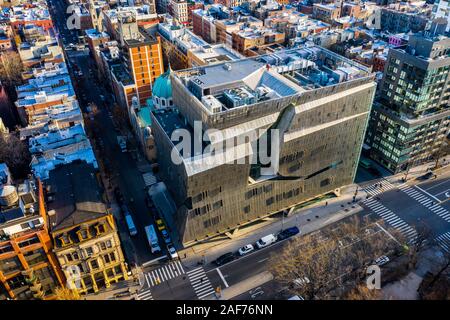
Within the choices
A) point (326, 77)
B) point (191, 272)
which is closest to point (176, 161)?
point (191, 272)

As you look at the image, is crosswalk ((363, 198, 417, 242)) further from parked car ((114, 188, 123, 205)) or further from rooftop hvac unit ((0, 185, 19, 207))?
rooftop hvac unit ((0, 185, 19, 207))

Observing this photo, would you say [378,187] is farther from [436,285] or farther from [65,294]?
[65,294]

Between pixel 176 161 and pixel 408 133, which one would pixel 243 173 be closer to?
pixel 176 161

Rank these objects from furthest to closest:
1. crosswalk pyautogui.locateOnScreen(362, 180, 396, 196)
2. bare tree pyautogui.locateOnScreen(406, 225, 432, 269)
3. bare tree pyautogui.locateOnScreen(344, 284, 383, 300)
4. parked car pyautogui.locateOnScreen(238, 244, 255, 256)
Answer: crosswalk pyautogui.locateOnScreen(362, 180, 396, 196)
parked car pyautogui.locateOnScreen(238, 244, 255, 256)
bare tree pyautogui.locateOnScreen(406, 225, 432, 269)
bare tree pyautogui.locateOnScreen(344, 284, 383, 300)

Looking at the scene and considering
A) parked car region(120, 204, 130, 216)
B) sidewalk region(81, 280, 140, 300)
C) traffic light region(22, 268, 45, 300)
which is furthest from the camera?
parked car region(120, 204, 130, 216)

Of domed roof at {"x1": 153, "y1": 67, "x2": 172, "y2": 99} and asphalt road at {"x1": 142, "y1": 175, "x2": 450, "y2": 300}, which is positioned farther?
domed roof at {"x1": 153, "y1": 67, "x2": 172, "y2": 99}

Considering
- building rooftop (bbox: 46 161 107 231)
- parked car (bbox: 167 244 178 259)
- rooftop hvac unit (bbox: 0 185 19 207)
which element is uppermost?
rooftop hvac unit (bbox: 0 185 19 207)

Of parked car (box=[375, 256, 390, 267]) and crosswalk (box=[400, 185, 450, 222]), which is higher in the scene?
parked car (box=[375, 256, 390, 267])

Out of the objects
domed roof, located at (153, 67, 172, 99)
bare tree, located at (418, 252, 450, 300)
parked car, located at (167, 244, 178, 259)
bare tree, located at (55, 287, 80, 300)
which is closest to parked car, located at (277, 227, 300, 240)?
parked car, located at (167, 244, 178, 259)
